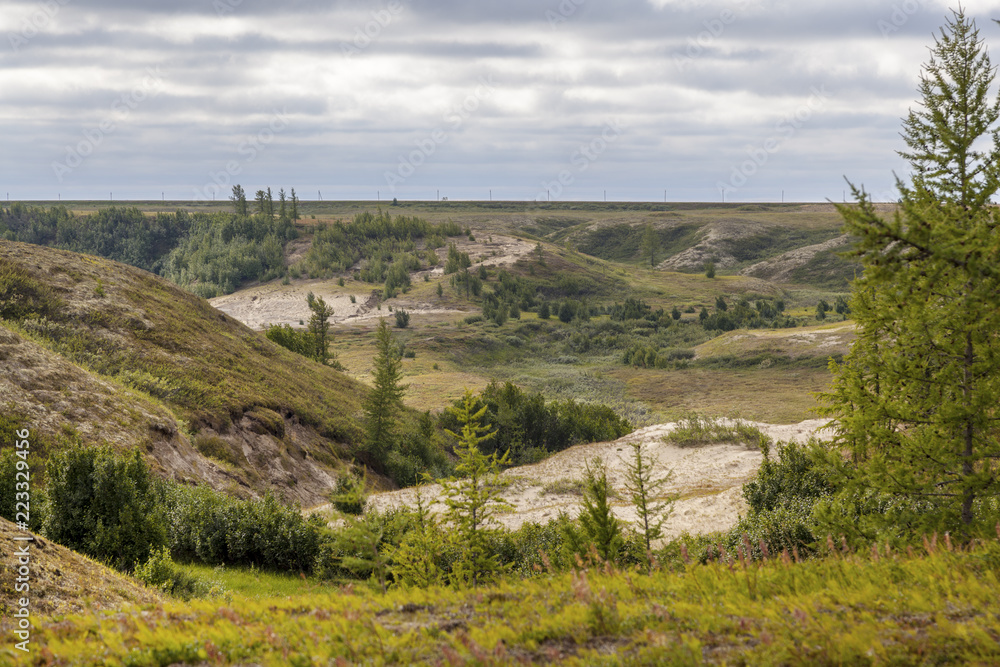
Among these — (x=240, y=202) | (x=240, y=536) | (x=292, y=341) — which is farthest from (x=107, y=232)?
(x=240, y=536)

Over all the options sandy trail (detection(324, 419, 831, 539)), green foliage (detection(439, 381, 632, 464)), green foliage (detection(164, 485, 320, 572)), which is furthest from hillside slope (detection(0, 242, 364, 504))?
green foliage (detection(439, 381, 632, 464))

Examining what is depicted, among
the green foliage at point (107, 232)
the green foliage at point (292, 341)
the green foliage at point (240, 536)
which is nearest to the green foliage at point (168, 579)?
the green foliage at point (240, 536)

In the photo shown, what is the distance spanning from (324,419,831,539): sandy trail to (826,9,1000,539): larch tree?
800 centimetres

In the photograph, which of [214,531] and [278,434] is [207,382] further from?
[214,531]

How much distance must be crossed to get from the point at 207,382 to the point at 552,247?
345 ft

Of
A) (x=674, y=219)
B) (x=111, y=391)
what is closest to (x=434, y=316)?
(x=111, y=391)

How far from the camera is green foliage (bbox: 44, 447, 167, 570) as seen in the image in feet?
35.4

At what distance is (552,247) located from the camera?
128m

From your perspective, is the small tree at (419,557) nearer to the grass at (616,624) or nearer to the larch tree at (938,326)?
the grass at (616,624)

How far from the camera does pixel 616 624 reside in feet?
20.6

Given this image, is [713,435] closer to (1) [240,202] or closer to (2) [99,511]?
(2) [99,511]

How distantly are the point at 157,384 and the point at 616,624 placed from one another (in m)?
22.6

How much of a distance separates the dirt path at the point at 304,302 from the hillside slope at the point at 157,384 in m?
Answer: 50.9

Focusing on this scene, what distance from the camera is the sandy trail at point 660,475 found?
20297 millimetres
